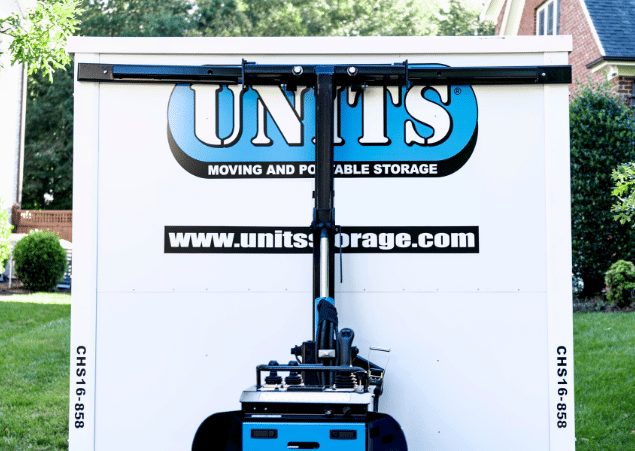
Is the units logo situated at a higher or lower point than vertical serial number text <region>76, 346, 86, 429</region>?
higher

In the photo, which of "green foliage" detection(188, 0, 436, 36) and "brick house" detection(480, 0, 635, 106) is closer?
"brick house" detection(480, 0, 635, 106)

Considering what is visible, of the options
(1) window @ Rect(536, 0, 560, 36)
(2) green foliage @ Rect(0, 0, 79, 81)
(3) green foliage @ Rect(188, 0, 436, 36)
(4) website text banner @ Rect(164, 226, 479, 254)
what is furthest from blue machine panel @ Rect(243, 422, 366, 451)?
(3) green foliage @ Rect(188, 0, 436, 36)

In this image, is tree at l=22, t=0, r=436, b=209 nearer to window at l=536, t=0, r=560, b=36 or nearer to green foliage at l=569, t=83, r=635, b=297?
window at l=536, t=0, r=560, b=36

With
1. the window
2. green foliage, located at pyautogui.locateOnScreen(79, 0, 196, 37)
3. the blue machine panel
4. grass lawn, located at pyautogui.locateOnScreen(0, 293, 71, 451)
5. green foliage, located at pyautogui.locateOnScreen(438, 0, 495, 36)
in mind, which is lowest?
grass lawn, located at pyautogui.locateOnScreen(0, 293, 71, 451)

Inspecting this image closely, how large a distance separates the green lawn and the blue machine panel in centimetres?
341

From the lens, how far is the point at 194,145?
3.09 m

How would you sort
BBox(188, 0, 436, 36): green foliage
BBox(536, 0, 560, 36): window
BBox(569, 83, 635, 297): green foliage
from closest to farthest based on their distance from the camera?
BBox(569, 83, 635, 297): green foliage, BBox(536, 0, 560, 36): window, BBox(188, 0, 436, 36): green foliage

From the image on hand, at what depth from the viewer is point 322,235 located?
2953 mm

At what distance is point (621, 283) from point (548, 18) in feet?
33.9

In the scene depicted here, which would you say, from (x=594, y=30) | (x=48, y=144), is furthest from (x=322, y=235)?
(x=48, y=144)

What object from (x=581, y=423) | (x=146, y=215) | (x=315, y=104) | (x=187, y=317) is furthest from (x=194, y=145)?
(x=581, y=423)

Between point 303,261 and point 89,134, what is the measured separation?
3.70ft

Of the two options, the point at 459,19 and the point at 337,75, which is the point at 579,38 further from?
the point at 459,19

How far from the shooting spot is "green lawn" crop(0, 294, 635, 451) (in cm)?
548
